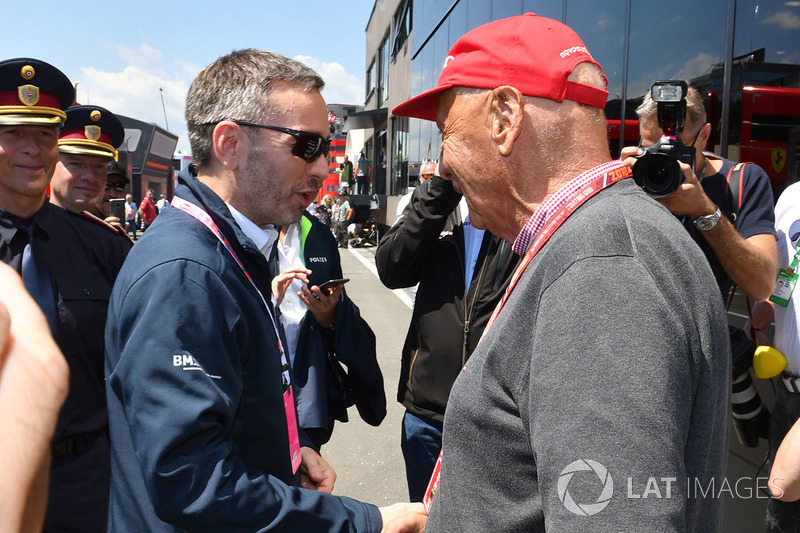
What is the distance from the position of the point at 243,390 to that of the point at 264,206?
22.9 inches

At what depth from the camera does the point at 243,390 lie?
4.91ft

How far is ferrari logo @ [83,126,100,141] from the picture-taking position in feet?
12.7

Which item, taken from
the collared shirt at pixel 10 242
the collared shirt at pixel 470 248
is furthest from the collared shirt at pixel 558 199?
the collared shirt at pixel 10 242

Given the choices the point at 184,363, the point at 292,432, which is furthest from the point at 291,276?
the point at 184,363

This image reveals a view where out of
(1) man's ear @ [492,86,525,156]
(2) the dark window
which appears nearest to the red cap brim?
(1) man's ear @ [492,86,525,156]

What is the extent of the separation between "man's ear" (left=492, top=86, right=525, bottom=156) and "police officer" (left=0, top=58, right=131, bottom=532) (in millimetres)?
1947

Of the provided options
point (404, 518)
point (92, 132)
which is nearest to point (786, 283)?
point (404, 518)

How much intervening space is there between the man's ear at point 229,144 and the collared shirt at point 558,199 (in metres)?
0.91

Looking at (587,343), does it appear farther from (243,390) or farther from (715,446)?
(243,390)

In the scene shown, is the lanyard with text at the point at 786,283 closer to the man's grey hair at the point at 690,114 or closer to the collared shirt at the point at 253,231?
the man's grey hair at the point at 690,114

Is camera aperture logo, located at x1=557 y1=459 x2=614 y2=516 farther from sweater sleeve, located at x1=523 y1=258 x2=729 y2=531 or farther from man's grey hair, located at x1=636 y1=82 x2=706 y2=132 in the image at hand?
man's grey hair, located at x1=636 y1=82 x2=706 y2=132

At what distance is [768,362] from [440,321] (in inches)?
54.9

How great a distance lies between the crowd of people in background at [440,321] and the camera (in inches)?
33.6

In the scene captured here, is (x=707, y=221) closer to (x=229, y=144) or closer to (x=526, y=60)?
(x=526, y=60)
